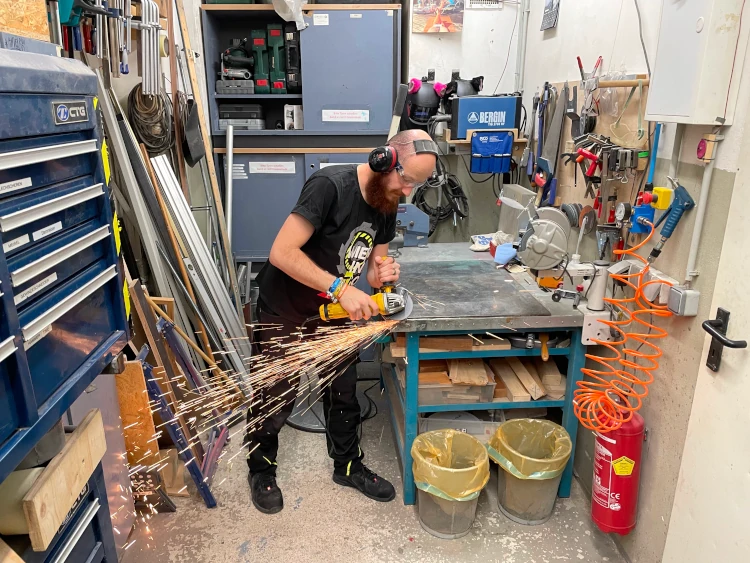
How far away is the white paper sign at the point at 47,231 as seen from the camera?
827 mm

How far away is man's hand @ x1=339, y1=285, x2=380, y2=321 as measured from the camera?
1.92 meters

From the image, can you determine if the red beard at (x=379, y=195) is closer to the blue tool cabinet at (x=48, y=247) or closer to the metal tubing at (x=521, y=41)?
the blue tool cabinet at (x=48, y=247)

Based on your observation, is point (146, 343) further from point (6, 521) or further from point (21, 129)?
point (21, 129)

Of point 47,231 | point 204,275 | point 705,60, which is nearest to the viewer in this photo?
point 47,231

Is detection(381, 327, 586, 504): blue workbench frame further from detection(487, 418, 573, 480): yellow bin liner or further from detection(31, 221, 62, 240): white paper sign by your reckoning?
detection(31, 221, 62, 240): white paper sign

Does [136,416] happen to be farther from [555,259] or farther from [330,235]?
[555,259]

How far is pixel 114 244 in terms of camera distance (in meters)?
1.08

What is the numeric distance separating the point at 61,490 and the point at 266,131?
2.86 meters

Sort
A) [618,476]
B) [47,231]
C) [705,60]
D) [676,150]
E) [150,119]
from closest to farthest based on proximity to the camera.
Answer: [47,231] < [705,60] < [676,150] < [618,476] < [150,119]

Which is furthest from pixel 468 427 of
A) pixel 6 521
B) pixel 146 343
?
pixel 6 521

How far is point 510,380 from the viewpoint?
2.35 meters

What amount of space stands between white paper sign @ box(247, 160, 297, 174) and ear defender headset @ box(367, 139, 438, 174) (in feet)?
5.67

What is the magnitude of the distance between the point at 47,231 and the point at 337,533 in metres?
1.81

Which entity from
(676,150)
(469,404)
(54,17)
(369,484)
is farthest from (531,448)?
(54,17)
